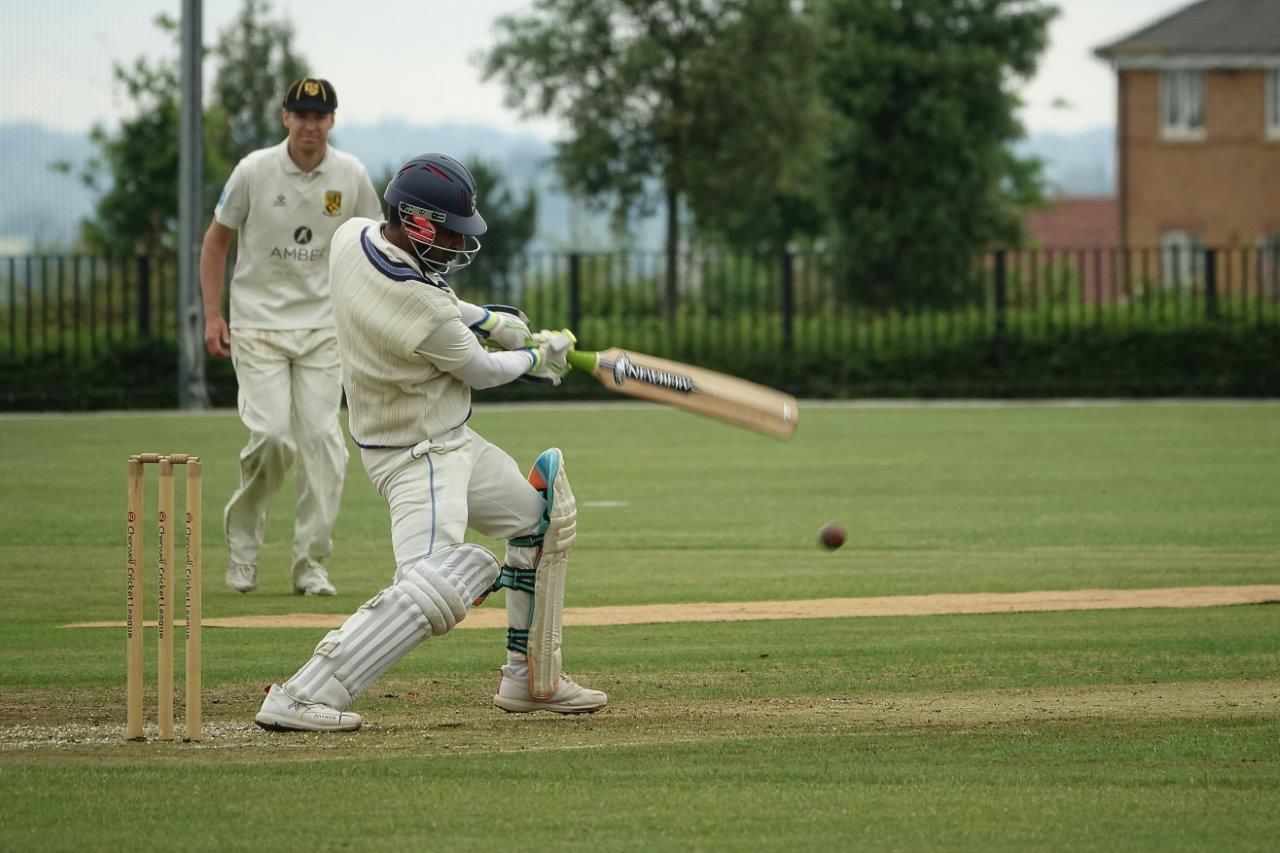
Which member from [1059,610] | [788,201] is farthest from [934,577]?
[788,201]

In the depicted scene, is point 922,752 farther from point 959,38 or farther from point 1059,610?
point 959,38

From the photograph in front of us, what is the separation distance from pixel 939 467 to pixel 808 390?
34.7 ft

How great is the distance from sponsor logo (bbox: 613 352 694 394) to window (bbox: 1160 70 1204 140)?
50216 mm

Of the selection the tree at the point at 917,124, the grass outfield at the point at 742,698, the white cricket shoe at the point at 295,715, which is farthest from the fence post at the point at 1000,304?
the tree at the point at 917,124

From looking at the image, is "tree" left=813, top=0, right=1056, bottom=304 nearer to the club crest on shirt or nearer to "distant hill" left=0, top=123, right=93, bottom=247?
"distant hill" left=0, top=123, right=93, bottom=247

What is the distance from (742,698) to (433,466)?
5.09 feet

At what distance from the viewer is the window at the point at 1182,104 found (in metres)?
54.8

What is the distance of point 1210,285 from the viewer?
2848 centimetres

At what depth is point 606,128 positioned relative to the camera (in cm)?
4175

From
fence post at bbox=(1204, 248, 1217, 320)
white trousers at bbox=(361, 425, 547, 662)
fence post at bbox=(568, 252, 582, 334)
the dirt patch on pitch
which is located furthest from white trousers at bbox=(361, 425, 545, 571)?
fence post at bbox=(1204, 248, 1217, 320)

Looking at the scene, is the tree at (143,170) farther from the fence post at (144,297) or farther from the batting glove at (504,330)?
the batting glove at (504,330)

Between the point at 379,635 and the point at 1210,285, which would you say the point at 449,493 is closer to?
the point at 379,635

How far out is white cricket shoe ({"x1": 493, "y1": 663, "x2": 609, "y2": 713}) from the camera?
7.30 m

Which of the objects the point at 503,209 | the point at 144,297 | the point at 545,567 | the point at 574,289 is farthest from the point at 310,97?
the point at 503,209
